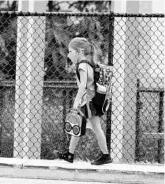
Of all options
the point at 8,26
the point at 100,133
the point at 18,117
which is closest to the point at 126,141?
the point at 100,133

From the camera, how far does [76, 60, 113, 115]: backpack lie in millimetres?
3479

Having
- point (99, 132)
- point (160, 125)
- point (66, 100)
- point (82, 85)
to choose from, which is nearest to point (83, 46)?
point (82, 85)

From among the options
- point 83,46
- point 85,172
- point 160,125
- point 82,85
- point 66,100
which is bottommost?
point 85,172

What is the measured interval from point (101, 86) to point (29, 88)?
4.47 feet

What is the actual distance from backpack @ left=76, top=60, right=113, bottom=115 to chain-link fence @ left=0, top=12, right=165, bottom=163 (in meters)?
0.72

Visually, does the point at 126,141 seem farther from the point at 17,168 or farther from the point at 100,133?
the point at 17,168

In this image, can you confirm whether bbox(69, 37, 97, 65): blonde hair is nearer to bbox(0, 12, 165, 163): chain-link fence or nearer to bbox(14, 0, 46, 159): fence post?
bbox(0, 12, 165, 163): chain-link fence

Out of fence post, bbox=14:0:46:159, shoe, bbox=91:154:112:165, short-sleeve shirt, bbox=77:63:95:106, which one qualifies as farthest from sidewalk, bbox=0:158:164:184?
fence post, bbox=14:0:46:159

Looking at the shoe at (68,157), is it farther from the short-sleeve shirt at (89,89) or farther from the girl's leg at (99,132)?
the short-sleeve shirt at (89,89)

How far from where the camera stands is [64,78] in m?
5.11

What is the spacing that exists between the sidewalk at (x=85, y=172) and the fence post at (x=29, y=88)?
3.53ft

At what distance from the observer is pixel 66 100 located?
4.70 meters

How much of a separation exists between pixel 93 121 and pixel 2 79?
69.6 inches

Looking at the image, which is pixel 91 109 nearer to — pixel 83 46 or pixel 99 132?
pixel 99 132
